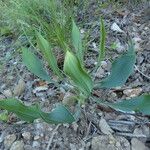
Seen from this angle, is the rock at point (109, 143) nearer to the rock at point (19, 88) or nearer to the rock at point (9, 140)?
the rock at point (9, 140)

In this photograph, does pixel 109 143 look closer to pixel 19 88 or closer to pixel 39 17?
pixel 19 88

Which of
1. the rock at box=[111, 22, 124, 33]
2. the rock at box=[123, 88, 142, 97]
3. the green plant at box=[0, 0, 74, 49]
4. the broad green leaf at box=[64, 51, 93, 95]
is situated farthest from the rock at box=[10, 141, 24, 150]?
the rock at box=[111, 22, 124, 33]

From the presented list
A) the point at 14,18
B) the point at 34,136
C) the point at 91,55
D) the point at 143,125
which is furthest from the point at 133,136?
the point at 14,18

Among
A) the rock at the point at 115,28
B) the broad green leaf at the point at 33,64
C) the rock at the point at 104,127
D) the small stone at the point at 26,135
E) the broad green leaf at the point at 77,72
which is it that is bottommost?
the small stone at the point at 26,135

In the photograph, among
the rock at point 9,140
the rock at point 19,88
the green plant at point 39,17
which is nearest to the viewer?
the rock at point 9,140

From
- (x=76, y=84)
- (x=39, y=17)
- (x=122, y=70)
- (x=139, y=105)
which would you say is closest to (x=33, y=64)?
(x=76, y=84)

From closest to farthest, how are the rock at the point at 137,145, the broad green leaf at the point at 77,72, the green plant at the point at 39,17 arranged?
the broad green leaf at the point at 77,72
the rock at the point at 137,145
the green plant at the point at 39,17

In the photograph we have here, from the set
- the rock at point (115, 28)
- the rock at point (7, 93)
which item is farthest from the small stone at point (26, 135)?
the rock at point (115, 28)

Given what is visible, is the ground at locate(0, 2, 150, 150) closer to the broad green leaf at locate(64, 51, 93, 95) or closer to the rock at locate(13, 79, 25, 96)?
the rock at locate(13, 79, 25, 96)
